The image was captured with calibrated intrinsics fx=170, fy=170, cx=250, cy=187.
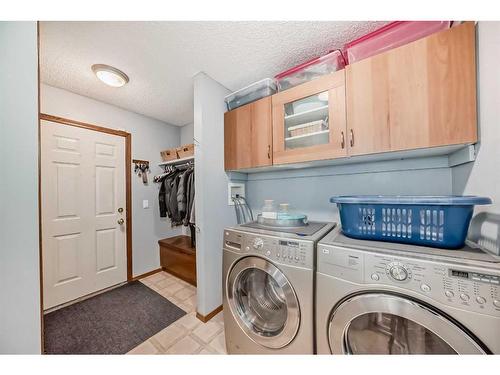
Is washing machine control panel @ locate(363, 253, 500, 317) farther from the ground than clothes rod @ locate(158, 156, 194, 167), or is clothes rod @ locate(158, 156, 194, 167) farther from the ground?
clothes rod @ locate(158, 156, 194, 167)

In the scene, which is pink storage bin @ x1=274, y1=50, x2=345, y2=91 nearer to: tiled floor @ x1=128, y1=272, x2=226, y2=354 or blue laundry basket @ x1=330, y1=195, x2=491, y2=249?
blue laundry basket @ x1=330, y1=195, x2=491, y2=249

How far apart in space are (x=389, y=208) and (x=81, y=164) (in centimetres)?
276

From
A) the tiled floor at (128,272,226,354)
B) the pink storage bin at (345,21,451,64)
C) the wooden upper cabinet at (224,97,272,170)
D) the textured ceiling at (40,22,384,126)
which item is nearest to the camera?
the pink storage bin at (345,21,451,64)

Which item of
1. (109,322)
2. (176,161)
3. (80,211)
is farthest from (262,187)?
(80,211)

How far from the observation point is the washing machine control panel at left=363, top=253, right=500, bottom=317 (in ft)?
1.81

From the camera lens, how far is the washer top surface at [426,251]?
2.03ft

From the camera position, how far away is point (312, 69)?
48.6 inches

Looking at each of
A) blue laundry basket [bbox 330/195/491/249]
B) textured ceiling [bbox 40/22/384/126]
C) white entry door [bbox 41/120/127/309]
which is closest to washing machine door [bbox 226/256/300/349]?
blue laundry basket [bbox 330/195/491/249]

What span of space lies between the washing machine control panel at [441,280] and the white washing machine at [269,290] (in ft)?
0.91

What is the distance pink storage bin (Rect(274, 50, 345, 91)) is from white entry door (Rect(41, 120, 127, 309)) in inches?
81.9

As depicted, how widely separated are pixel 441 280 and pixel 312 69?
1.36 m

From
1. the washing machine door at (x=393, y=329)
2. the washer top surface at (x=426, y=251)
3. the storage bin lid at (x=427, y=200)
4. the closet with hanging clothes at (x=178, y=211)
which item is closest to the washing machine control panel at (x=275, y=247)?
the washer top surface at (x=426, y=251)

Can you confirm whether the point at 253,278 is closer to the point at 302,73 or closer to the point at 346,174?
the point at 346,174

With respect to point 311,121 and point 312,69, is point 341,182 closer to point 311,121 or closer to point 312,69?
point 311,121
